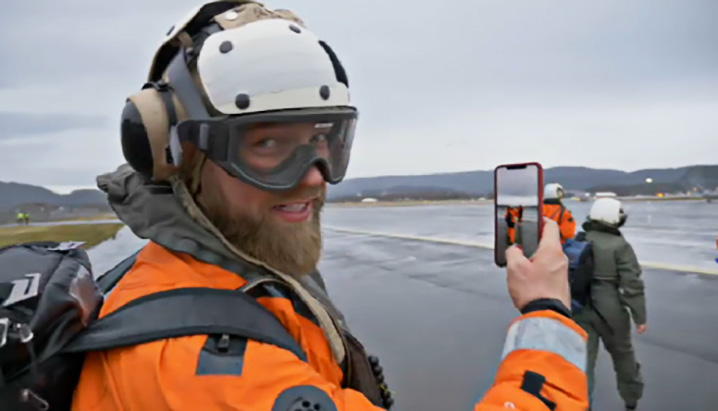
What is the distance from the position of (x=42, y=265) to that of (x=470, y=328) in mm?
5814

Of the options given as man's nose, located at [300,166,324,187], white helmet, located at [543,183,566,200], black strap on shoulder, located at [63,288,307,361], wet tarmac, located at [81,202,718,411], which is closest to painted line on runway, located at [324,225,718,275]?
wet tarmac, located at [81,202,718,411]

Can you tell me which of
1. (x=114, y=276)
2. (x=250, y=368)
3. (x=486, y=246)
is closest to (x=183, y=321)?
(x=250, y=368)

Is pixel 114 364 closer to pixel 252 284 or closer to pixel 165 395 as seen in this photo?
pixel 165 395

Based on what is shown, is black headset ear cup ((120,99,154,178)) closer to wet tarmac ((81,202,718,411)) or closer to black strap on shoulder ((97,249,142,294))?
black strap on shoulder ((97,249,142,294))

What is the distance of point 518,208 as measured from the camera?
1767mm

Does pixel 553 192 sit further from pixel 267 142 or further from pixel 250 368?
pixel 250 368

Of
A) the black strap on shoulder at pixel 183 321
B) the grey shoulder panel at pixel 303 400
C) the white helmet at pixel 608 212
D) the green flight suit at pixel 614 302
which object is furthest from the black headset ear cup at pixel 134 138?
the white helmet at pixel 608 212

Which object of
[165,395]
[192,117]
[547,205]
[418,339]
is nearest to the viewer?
[165,395]

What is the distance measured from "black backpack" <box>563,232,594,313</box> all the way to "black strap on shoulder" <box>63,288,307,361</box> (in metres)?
3.97

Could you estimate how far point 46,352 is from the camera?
3.50ft

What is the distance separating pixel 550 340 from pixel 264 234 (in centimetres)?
91

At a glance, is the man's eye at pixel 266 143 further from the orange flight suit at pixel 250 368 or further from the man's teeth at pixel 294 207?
the orange flight suit at pixel 250 368

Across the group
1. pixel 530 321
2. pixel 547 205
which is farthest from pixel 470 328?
pixel 530 321

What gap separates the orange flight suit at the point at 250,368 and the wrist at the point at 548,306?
0.03 meters
